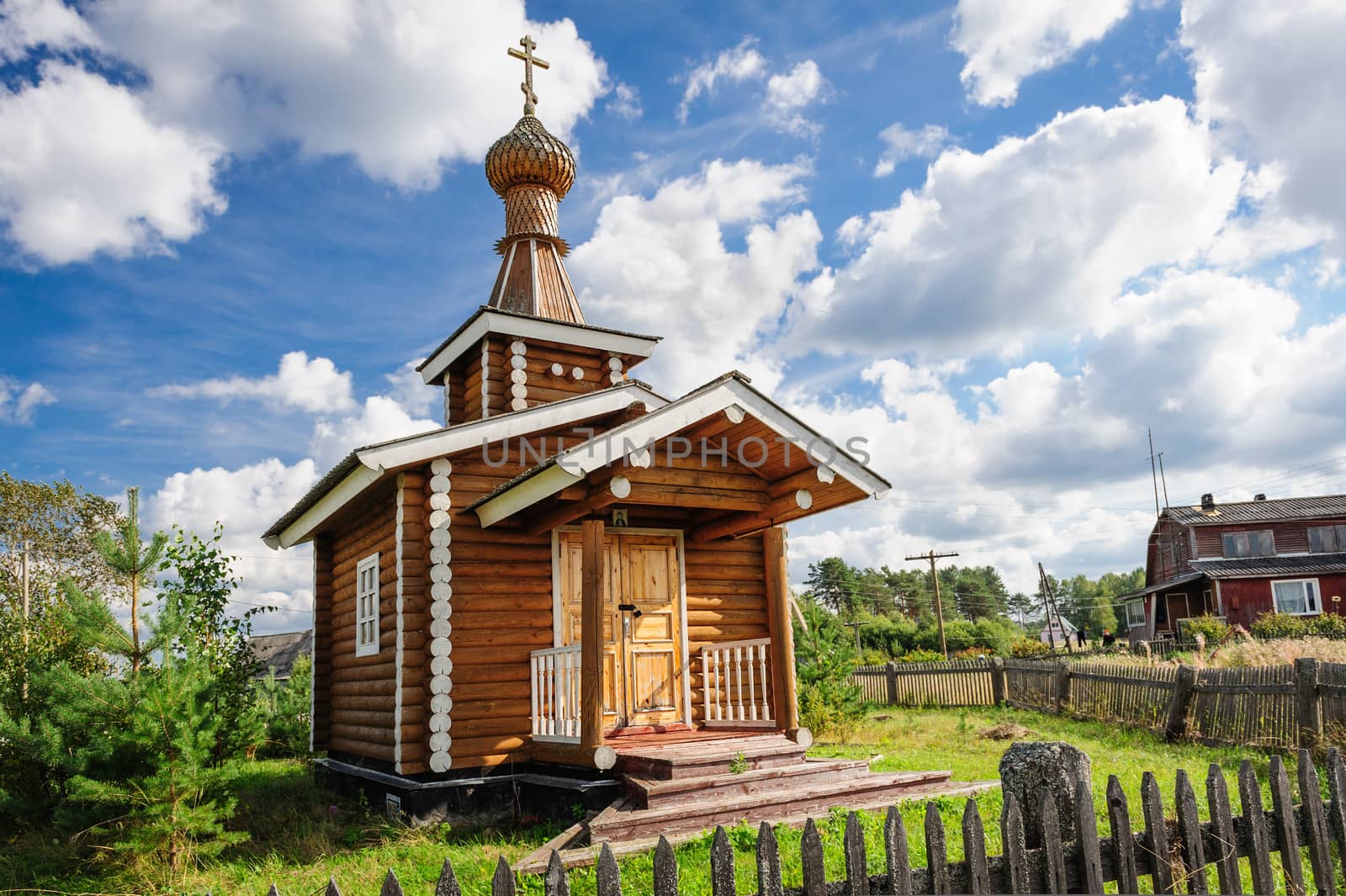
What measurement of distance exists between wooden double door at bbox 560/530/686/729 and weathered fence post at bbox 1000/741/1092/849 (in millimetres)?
6994

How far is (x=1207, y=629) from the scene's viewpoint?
3141 centimetres

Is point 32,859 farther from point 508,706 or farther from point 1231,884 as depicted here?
point 1231,884

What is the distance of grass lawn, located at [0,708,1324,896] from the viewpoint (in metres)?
7.09

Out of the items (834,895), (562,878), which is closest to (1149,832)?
(834,895)

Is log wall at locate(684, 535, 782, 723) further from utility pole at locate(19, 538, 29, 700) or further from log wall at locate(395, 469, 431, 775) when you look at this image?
utility pole at locate(19, 538, 29, 700)

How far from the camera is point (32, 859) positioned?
9.34 metres

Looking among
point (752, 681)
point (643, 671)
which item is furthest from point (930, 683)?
point (643, 671)

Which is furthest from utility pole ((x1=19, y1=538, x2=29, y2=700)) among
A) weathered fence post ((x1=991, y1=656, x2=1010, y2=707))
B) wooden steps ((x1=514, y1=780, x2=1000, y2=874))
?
weathered fence post ((x1=991, y1=656, x2=1010, y2=707))

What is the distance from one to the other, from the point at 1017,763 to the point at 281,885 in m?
6.52

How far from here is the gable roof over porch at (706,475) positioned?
28.1 feet

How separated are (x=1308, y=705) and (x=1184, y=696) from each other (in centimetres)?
212

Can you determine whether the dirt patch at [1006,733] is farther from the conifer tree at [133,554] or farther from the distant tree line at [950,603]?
the distant tree line at [950,603]

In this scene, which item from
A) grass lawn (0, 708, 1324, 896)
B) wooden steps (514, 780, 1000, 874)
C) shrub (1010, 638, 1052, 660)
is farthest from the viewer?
shrub (1010, 638, 1052, 660)

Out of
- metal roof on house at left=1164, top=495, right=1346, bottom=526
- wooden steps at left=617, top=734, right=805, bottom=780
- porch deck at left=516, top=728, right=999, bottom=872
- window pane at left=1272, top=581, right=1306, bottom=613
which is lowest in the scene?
porch deck at left=516, top=728, right=999, bottom=872
